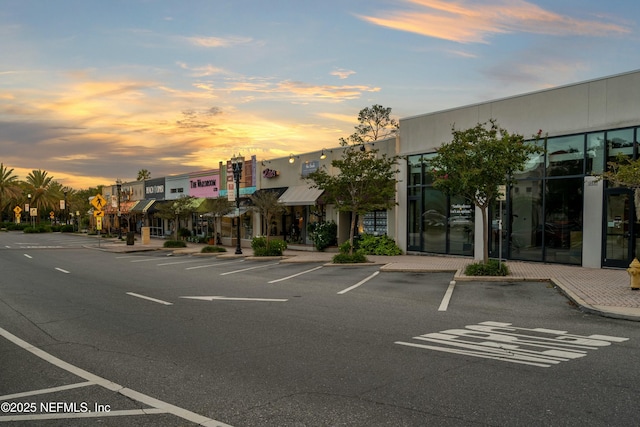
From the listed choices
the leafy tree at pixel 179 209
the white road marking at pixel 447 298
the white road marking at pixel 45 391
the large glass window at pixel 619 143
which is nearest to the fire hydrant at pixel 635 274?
the white road marking at pixel 447 298

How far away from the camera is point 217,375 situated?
6.05 metres

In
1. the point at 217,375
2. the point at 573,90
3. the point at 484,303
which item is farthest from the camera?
the point at 573,90

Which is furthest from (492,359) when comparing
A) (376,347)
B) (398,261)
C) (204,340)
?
(398,261)

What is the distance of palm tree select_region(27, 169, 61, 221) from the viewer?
8269 centimetres

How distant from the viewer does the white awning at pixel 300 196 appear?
2931cm

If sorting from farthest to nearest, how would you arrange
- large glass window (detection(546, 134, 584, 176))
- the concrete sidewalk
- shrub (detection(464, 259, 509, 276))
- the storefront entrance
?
1. large glass window (detection(546, 134, 584, 176))
2. the storefront entrance
3. shrub (detection(464, 259, 509, 276))
4. the concrete sidewalk

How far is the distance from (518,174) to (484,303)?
9940mm

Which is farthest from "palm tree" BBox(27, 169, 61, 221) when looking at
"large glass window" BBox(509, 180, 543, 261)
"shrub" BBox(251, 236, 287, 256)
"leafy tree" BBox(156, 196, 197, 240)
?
"large glass window" BBox(509, 180, 543, 261)

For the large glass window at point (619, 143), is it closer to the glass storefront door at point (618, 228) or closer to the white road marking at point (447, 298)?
the glass storefront door at point (618, 228)

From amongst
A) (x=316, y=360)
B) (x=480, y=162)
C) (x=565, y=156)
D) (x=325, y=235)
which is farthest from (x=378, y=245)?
(x=316, y=360)

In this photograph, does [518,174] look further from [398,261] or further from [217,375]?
[217,375]

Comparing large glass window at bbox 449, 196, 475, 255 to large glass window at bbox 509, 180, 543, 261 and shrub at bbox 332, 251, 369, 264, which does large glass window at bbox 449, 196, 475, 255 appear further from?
shrub at bbox 332, 251, 369, 264

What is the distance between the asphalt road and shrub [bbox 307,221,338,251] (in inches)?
599

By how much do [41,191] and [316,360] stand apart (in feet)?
292
